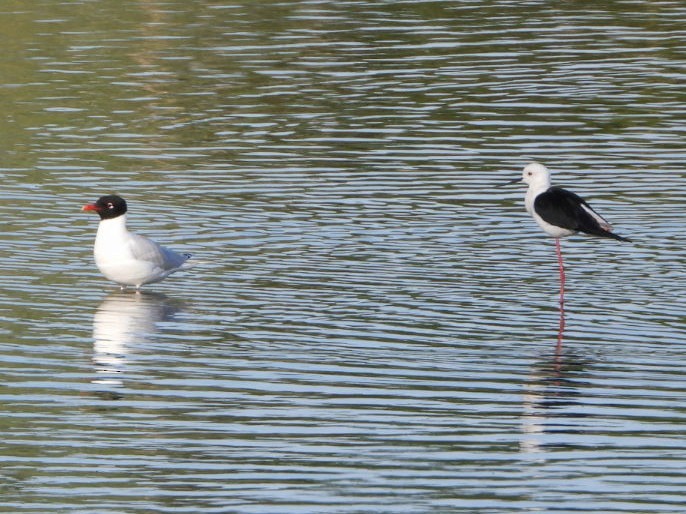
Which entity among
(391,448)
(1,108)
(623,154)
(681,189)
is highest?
(1,108)

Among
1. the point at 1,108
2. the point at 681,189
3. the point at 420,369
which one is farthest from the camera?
the point at 1,108

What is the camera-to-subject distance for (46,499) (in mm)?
9836

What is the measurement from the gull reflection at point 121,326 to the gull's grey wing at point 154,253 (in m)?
0.32

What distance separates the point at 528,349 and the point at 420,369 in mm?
1107

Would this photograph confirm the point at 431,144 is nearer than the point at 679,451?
No

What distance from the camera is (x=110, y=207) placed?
1614cm

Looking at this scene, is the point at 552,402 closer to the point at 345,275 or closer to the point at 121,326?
the point at 121,326

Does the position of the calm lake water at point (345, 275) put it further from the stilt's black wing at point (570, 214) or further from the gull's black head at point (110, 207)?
the gull's black head at point (110, 207)

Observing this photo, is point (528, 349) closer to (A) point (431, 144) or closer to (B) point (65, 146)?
(A) point (431, 144)

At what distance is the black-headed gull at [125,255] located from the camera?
1566 centimetres

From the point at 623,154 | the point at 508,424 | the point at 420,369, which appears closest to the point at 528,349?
the point at 420,369

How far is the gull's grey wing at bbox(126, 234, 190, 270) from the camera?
618 inches

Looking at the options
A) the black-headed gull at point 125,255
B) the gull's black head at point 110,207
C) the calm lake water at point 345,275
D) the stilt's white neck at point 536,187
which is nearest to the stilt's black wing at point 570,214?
the stilt's white neck at point 536,187

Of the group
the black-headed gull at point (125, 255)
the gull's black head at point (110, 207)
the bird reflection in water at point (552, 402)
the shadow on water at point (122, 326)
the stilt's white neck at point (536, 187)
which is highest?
the stilt's white neck at point (536, 187)
